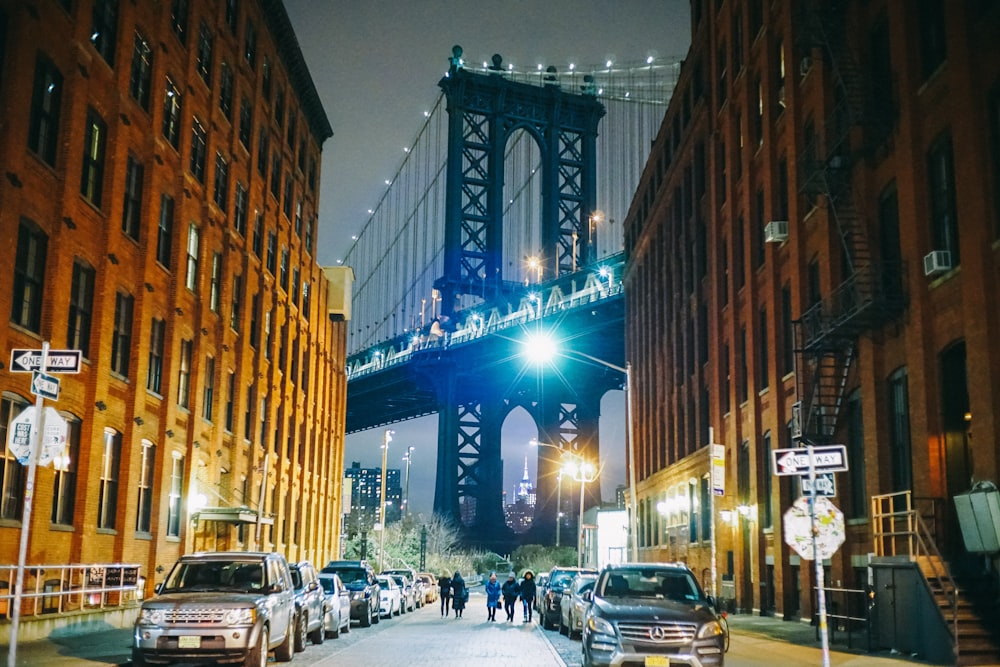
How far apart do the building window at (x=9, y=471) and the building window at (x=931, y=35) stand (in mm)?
18522

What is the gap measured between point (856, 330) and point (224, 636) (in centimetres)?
1467

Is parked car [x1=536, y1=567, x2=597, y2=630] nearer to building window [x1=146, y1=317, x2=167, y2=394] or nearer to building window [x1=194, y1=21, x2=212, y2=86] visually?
building window [x1=146, y1=317, x2=167, y2=394]

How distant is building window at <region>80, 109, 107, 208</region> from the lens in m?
24.2

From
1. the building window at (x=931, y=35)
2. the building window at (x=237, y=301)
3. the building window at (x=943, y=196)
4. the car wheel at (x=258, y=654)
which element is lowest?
the car wheel at (x=258, y=654)

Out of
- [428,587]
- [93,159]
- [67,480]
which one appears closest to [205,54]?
[93,159]

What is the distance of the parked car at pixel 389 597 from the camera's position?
109 feet

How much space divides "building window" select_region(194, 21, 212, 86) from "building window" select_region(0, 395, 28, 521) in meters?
16.1

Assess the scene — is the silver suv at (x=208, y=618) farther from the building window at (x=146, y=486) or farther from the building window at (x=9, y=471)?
the building window at (x=146, y=486)

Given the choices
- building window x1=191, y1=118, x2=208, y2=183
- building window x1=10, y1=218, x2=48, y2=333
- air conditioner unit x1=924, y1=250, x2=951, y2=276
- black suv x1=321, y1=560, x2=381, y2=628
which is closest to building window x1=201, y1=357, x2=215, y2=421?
building window x1=191, y1=118, x2=208, y2=183

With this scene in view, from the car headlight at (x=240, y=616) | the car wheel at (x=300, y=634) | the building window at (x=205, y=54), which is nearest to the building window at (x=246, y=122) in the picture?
the building window at (x=205, y=54)

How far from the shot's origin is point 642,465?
2265 inches

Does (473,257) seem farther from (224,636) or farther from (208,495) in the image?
(224,636)

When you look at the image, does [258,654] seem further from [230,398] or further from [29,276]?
[230,398]

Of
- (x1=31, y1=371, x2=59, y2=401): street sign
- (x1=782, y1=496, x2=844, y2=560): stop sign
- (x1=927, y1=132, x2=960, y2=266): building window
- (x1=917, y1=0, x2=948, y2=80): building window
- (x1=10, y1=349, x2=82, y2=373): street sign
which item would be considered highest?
(x1=917, y1=0, x2=948, y2=80): building window
